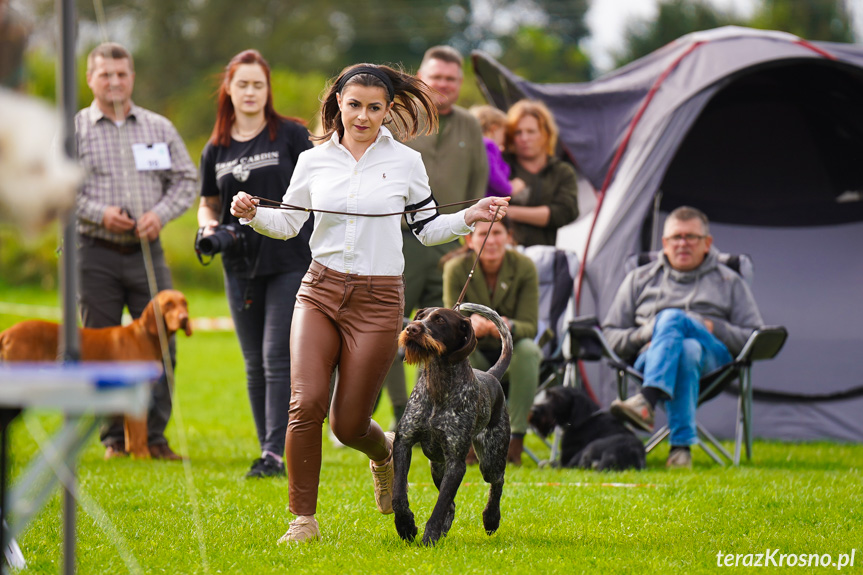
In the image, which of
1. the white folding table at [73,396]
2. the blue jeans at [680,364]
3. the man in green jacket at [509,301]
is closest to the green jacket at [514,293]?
the man in green jacket at [509,301]

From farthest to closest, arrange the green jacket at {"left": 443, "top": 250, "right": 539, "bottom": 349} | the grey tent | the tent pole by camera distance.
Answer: the tent pole < the grey tent < the green jacket at {"left": 443, "top": 250, "right": 539, "bottom": 349}

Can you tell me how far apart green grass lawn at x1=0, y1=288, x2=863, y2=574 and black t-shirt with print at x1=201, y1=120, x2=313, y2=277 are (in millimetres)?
962

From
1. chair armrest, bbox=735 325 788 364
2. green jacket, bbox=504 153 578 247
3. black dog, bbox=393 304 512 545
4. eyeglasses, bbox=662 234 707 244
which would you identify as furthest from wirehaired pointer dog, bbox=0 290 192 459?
chair armrest, bbox=735 325 788 364

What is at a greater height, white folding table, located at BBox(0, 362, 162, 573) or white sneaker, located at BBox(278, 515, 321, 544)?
white folding table, located at BBox(0, 362, 162, 573)

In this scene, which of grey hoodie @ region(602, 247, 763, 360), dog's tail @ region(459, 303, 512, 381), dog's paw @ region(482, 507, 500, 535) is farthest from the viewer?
grey hoodie @ region(602, 247, 763, 360)

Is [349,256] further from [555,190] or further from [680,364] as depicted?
[555,190]

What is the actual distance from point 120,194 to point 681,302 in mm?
3236

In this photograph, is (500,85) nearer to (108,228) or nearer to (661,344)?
(661,344)

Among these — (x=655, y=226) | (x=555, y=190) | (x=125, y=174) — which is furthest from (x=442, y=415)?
(x=655, y=226)

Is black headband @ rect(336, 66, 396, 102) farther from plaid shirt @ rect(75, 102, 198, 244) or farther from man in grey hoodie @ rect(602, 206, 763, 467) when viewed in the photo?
man in grey hoodie @ rect(602, 206, 763, 467)

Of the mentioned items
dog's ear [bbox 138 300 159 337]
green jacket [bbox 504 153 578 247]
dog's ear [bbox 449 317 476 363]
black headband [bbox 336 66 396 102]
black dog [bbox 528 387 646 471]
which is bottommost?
black dog [bbox 528 387 646 471]

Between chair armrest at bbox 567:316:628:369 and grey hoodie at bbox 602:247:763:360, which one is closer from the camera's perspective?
chair armrest at bbox 567:316:628:369

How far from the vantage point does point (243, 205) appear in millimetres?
3543

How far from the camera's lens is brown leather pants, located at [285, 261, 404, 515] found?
11.8 feet
